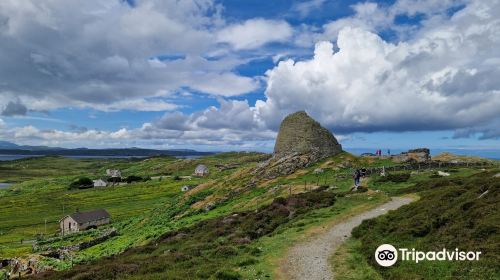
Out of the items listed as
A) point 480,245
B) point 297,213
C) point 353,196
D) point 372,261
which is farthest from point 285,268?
point 353,196

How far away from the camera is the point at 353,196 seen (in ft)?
147

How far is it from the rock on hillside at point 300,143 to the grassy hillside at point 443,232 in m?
38.8

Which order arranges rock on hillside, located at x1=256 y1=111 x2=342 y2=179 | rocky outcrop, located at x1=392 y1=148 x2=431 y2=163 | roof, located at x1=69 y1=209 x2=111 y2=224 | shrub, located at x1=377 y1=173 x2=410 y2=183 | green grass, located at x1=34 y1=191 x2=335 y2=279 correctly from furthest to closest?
roof, located at x1=69 y1=209 x2=111 y2=224 < rocky outcrop, located at x1=392 y1=148 x2=431 y2=163 < rock on hillside, located at x1=256 y1=111 x2=342 y2=179 < shrub, located at x1=377 y1=173 x2=410 y2=183 < green grass, located at x1=34 y1=191 x2=335 y2=279

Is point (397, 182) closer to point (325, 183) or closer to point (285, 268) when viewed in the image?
point (325, 183)

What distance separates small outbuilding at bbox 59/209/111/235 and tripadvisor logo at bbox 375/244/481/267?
104 metres

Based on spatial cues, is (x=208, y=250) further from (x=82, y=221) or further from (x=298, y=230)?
(x=82, y=221)

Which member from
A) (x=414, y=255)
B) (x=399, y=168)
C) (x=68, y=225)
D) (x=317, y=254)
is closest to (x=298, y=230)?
(x=317, y=254)

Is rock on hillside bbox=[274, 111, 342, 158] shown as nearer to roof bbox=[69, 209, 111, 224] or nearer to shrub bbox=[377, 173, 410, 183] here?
shrub bbox=[377, 173, 410, 183]

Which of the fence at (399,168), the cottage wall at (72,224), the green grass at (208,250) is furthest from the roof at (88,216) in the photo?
the green grass at (208,250)

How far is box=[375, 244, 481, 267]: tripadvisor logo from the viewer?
19.2m

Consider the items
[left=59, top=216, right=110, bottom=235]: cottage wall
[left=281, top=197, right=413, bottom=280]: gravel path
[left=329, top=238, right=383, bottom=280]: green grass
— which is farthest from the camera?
[left=59, top=216, right=110, bottom=235]: cottage wall

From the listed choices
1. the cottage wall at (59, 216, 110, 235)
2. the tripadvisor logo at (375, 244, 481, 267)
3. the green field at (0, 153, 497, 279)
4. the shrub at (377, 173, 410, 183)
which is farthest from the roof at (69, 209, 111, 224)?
the tripadvisor logo at (375, 244, 481, 267)

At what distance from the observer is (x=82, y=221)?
114 metres

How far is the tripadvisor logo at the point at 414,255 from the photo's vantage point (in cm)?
1922
